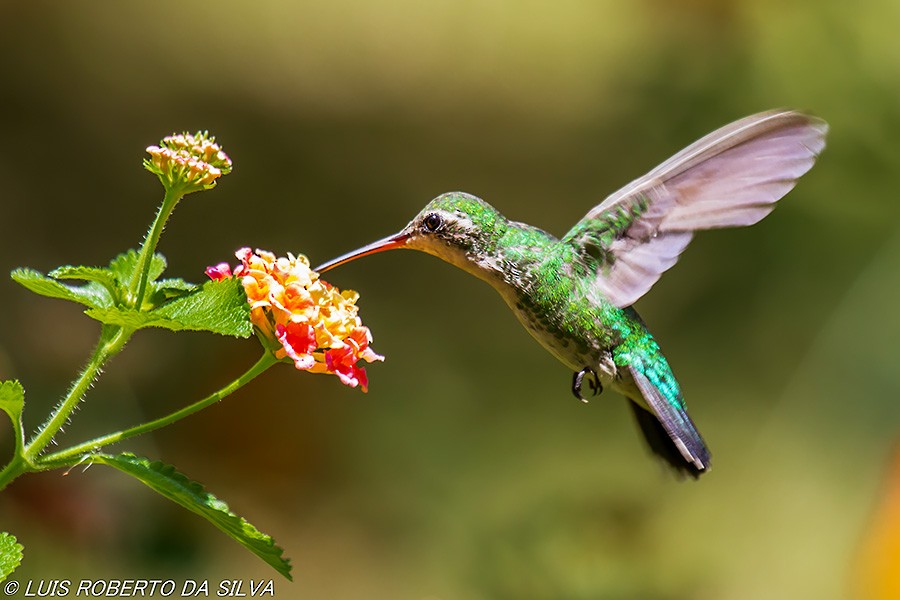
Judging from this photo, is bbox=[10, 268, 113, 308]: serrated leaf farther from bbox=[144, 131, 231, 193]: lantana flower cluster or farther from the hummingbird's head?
the hummingbird's head

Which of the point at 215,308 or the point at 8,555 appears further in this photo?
the point at 215,308

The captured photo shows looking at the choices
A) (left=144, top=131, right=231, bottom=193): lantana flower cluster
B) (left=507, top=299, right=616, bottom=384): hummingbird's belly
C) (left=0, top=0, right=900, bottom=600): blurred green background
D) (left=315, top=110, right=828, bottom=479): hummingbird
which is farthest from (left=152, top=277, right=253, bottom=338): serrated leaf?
(left=0, top=0, right=900, bottom=600): blurred green background

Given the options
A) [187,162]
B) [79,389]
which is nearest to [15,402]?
[79,389]

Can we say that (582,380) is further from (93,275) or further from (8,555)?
(8,555)

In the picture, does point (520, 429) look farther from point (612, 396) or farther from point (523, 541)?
point (523, 541)

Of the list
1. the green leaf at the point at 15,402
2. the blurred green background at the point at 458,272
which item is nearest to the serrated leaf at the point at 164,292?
the green leaf at the point at 15,402

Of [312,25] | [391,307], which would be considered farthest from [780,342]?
[312,25]
